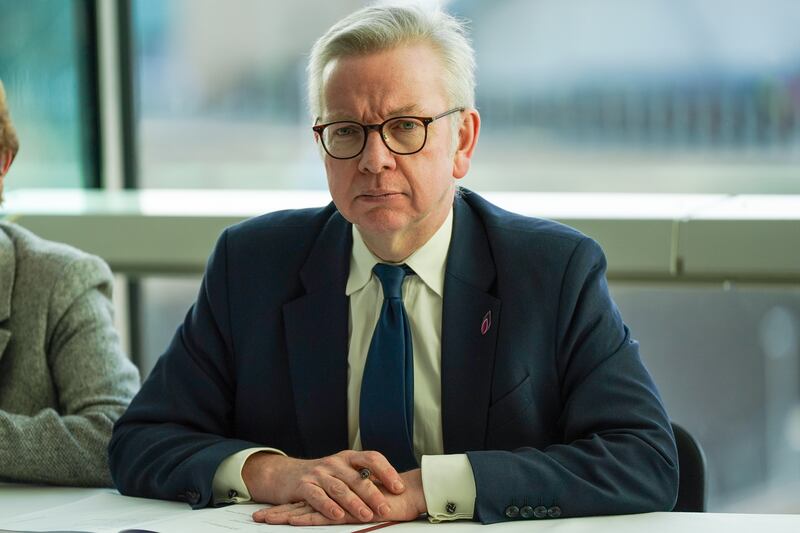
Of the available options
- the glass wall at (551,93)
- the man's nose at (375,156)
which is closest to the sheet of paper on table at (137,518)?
the man's nose at (375,156)

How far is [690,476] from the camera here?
1.93 metres

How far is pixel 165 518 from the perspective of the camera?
1685 millimetres

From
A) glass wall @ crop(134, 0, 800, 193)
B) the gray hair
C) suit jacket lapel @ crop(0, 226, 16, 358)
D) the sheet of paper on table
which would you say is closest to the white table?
the sheet of paper on table

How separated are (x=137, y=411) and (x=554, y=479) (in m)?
0.76

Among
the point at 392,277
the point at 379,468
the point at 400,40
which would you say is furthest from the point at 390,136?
the point at 379,468

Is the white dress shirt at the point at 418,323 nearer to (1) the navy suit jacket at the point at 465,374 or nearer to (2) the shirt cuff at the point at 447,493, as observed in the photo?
(1) the navy suit jacket at the point at 465,374

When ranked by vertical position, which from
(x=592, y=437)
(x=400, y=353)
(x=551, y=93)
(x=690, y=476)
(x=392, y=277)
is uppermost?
(x=551, y=93)

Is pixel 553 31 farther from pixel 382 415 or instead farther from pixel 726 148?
pixel 382 415

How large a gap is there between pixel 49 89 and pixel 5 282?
6.03 ft

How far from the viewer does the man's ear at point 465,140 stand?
77.6 inches

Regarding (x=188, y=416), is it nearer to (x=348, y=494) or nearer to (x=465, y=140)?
(x=348, y=494)

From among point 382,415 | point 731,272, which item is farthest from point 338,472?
point 731,272

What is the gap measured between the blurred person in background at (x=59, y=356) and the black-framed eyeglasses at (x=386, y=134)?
0.66 m

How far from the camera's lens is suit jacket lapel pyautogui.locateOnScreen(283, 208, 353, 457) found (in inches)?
78.1
